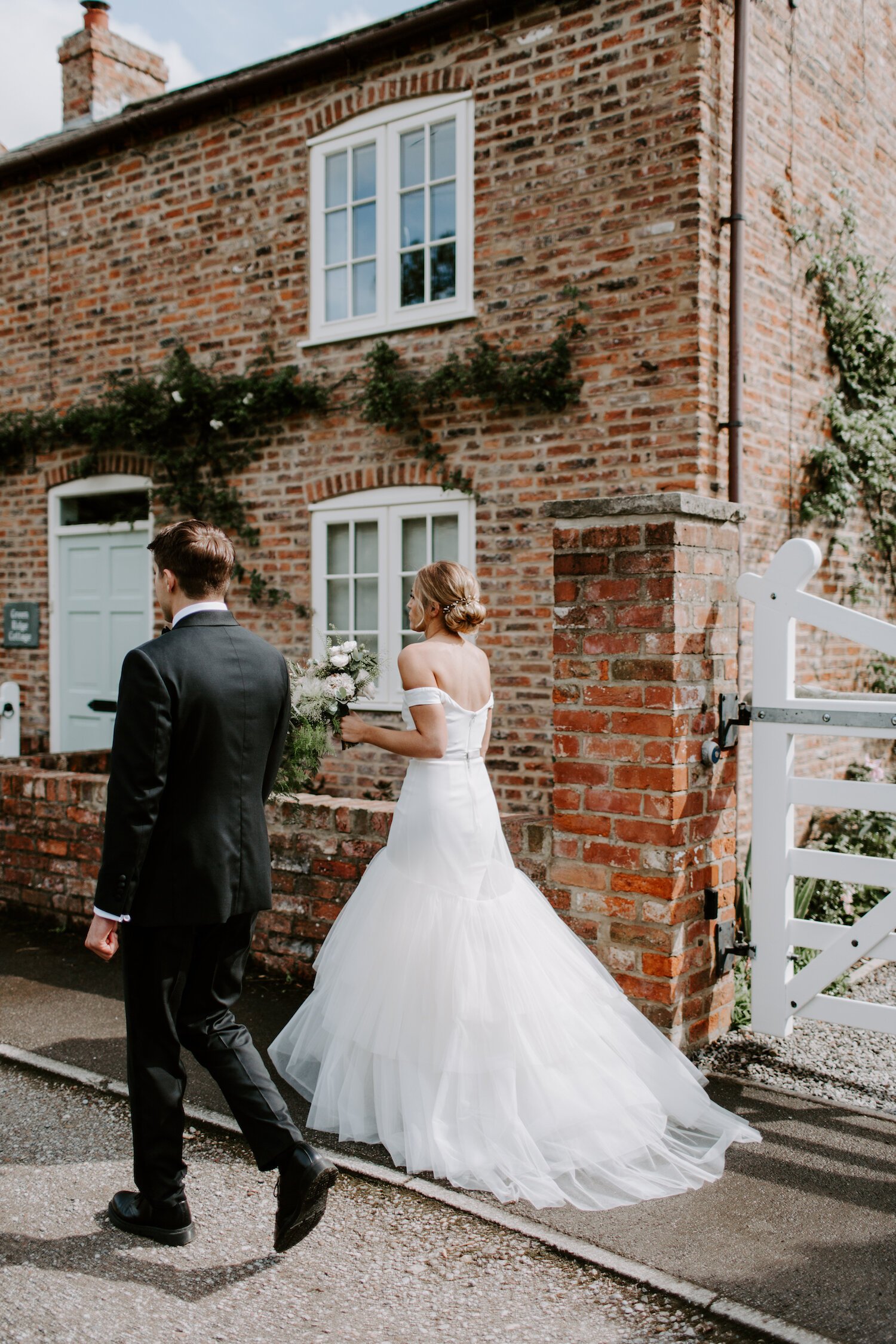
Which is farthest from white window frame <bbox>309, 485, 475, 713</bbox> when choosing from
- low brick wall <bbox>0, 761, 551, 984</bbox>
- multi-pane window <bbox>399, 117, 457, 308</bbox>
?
low brick wall <bbox>0, 761, 551, 984</bbox>

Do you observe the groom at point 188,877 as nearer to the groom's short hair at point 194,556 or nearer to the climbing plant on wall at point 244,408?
the groom's short hair at point 194,556

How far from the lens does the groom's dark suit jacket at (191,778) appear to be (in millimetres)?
2934

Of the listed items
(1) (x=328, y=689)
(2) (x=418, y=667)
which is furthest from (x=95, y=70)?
(2) (x=418, y=667)

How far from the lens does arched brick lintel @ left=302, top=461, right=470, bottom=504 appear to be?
26.5 feet

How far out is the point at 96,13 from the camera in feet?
35.7

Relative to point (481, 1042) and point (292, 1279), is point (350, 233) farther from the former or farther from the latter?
point (292, 1279)

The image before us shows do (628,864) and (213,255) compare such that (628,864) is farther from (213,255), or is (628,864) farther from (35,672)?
(35,672)

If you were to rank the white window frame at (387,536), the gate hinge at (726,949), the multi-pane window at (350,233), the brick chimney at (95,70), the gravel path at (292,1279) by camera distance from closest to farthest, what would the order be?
1. the gravel path at (292,1279)
2. the gate hinge at (726,949)
3. the white window frame at (387,536)
4. the multi-pane window at (350,233)
5. the brick chimney at (95,70)

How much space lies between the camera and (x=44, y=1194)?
338 cm

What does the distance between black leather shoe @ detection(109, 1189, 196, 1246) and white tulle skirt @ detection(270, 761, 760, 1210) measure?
0.67m

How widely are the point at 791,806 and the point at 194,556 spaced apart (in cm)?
252

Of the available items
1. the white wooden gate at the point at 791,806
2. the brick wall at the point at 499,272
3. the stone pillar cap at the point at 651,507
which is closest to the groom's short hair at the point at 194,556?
the stone pillar cap at the point at 651,507

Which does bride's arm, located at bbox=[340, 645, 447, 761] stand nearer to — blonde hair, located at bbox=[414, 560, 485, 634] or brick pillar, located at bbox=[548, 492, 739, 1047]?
blonde hair, located at bbox=[414, 560, 485, 634]

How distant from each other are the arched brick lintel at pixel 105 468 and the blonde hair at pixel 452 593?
6300 mm
